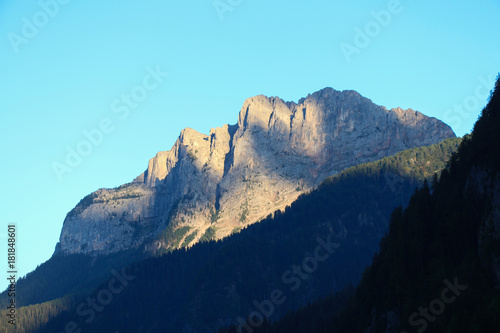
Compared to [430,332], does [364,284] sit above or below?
above

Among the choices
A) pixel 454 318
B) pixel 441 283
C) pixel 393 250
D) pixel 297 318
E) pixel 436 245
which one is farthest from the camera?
pixel 297 318

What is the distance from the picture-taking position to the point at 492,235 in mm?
104625

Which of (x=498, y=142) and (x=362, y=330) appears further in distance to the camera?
(x=362, y=330)

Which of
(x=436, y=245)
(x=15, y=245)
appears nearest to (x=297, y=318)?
(x=436, y=245)

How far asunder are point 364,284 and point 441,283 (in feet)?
101

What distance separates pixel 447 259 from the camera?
118m

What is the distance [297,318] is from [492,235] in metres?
80.3

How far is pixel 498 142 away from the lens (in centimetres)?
11431

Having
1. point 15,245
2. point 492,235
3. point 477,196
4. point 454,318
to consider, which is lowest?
point 454,318

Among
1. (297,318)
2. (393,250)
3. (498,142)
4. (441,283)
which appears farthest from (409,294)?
(297,318)

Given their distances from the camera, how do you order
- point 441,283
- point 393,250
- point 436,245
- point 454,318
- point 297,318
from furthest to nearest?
point 297,318, point 393,250, point 436,245, point 441,283, point 454,318

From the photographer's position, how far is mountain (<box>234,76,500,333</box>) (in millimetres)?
102312

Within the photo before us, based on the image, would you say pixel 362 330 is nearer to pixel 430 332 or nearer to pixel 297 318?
pixel 430 332

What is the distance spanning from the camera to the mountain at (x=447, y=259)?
102312 millimetres
